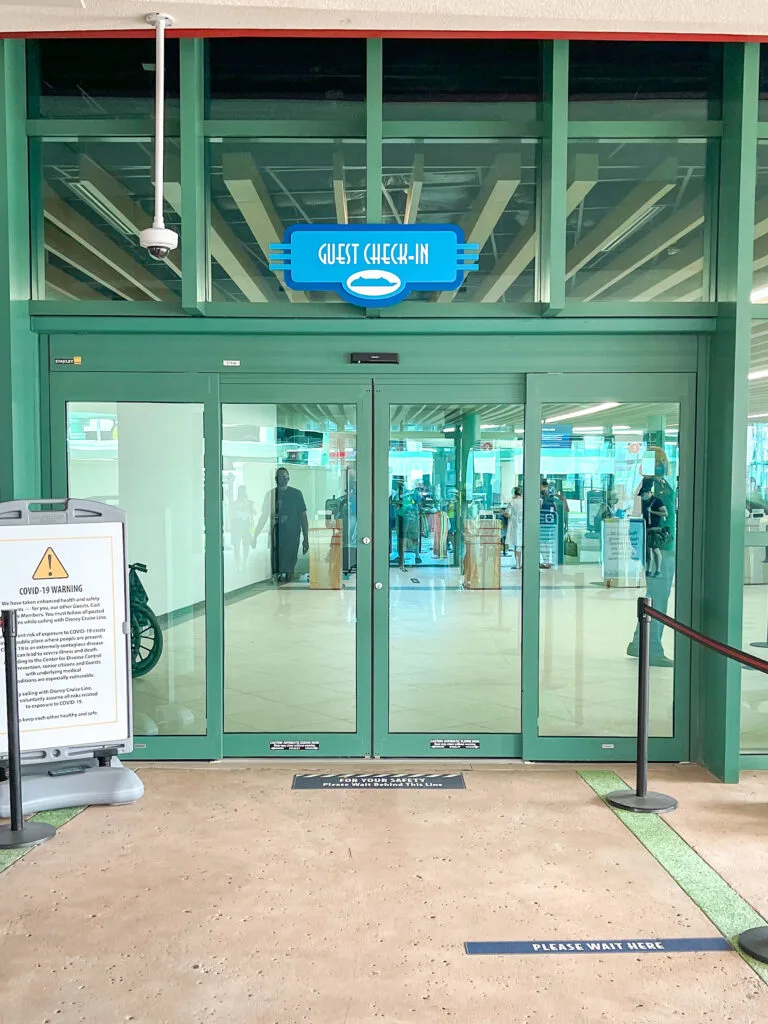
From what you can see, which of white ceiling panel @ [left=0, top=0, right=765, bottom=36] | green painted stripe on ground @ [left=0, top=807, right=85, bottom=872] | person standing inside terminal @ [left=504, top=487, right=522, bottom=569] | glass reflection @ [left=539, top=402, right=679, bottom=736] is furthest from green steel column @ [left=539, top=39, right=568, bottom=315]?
green painted stripe on ground @ [left=0, top=807, right=85, bottom=872]

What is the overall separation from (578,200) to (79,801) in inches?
173

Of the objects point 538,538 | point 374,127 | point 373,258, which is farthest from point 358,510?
point 374,127

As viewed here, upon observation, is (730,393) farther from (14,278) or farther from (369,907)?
(14,278)

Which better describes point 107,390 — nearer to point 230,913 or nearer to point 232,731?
point 232,731

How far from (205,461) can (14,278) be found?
151 centimetres

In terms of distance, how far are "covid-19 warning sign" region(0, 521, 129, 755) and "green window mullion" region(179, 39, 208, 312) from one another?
1478 millimetres

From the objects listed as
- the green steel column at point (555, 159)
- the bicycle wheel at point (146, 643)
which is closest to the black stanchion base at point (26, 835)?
the bicycle wheel at point (146, 643)

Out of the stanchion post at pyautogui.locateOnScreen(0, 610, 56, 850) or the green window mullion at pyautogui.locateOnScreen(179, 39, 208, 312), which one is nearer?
the stanchion post at pyautogui.locateOnScreen(0, 610, 56, 850)

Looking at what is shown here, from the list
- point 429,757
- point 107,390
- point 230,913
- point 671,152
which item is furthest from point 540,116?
point 230,913

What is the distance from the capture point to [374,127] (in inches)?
177

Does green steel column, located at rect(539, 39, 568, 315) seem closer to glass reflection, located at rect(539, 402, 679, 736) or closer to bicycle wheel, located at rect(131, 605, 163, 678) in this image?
glass reflection, located at rect(539, 402, 679, 736)

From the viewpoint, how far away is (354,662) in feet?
16.0

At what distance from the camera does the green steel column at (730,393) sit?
441 cm

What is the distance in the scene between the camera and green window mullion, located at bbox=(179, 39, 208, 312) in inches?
175
